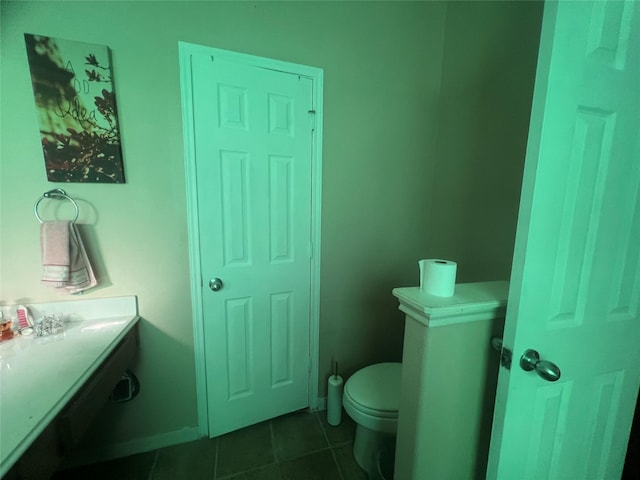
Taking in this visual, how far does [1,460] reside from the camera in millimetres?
559

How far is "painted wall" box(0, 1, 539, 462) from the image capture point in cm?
111

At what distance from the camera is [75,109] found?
1105 mm

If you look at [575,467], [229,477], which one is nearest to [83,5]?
[229,477]

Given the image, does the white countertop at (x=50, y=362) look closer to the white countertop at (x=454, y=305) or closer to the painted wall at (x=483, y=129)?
the white countertop at (x=454, y=305)

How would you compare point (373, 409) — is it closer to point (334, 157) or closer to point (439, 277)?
point (439, 277)

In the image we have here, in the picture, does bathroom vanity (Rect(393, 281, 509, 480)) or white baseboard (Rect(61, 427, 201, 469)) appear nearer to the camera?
bathroom vanity (Rect(393, 281, 509, 480))

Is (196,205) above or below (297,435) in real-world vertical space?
above

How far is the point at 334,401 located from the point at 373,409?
0.47 metres

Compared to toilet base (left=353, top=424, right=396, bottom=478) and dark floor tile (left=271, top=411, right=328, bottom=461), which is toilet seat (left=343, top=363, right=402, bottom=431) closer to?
toilet base (left=353, top=424, right=396, bottom=478)

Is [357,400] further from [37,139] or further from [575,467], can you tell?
[37,139]

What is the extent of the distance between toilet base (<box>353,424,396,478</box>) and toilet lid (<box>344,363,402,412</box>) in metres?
0.18

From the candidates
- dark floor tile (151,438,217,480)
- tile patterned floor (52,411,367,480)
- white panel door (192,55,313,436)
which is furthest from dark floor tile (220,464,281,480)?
white panel door (192,55,313,436)

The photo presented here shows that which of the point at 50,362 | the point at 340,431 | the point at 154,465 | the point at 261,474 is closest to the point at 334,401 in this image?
the point at 340,431

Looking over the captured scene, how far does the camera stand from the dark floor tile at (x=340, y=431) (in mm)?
1512
